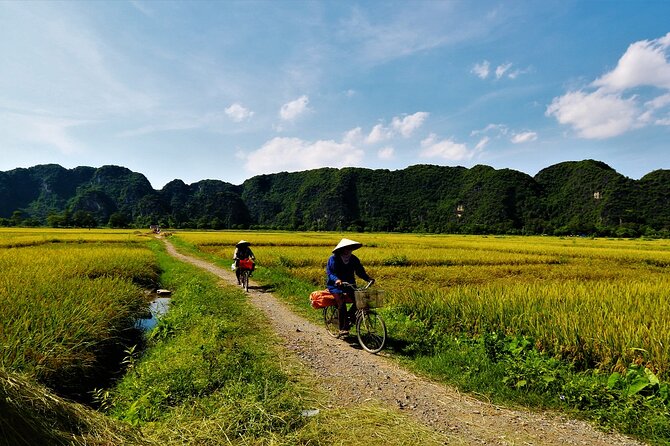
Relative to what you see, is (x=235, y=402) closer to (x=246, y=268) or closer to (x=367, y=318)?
(x=367, y=318)

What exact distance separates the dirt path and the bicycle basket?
0.80m

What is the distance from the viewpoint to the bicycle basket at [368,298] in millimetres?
5641

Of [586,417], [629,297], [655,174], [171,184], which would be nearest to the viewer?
[586,417]

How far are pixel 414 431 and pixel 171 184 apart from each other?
150m

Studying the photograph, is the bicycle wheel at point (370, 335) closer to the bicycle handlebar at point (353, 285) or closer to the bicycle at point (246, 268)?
the bicycle handlebar at point (353, 285)

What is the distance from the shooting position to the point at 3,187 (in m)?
116

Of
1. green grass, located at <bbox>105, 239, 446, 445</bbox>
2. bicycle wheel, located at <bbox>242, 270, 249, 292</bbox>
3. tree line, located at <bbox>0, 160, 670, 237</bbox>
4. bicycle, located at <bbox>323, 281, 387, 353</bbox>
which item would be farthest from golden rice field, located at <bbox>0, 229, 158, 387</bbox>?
tree line, located at <bbox>0, 160, 670, 237</bbox>

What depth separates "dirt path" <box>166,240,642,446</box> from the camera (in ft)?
10.8

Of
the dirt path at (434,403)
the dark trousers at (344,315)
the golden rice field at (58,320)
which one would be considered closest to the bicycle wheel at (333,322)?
the dark trousers at (344,315)

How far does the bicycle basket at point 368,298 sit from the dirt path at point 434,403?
0.80 metres

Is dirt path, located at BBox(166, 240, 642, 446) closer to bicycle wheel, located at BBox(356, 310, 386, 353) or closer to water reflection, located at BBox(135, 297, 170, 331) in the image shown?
bicycle wheel, located at BBox(356, 310, 386, 353)

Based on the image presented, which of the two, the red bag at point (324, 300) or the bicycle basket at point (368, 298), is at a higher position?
the bicycle basket at point (368, 298)

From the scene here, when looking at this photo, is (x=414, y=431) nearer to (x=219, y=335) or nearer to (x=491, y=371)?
(x=491, y=371)

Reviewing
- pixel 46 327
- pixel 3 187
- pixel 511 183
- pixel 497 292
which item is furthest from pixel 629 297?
pixel 3 187
